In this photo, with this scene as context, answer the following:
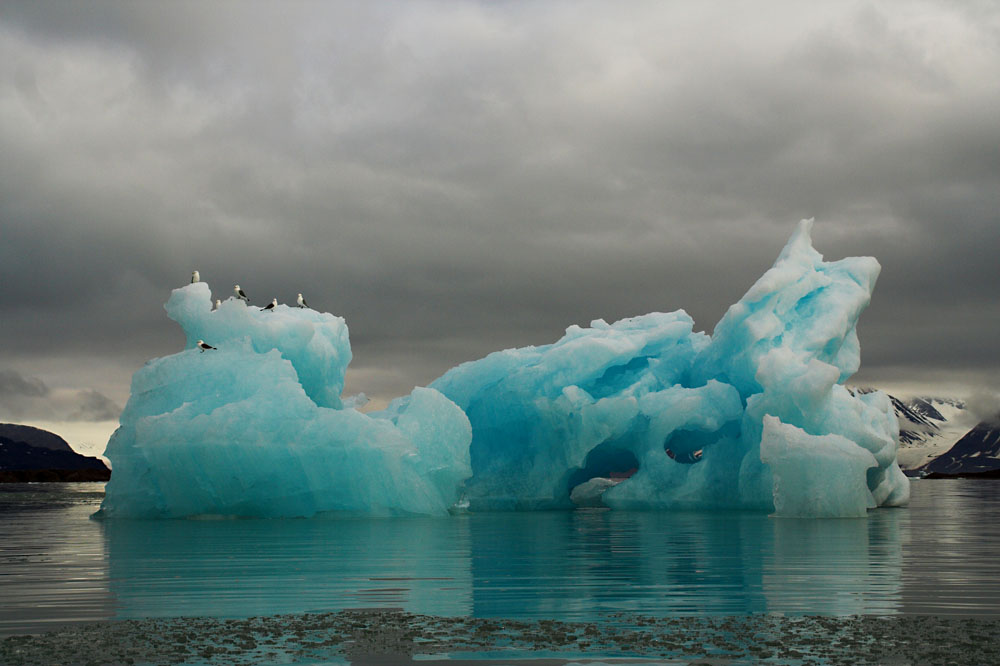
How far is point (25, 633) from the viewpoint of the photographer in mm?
8195

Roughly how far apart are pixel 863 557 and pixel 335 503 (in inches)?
567

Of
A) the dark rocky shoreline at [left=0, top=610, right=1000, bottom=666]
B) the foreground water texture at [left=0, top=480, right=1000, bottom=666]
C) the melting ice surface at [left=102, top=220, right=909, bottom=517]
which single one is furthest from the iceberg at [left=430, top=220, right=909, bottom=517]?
the dark rocky shoreline at [left=0, top=610, right=1000, bottom=666]

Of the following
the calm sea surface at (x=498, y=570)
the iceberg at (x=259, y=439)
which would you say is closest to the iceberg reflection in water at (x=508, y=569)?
the calm sea surface at (x=498, y=570)

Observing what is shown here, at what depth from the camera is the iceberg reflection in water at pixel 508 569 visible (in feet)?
32.6

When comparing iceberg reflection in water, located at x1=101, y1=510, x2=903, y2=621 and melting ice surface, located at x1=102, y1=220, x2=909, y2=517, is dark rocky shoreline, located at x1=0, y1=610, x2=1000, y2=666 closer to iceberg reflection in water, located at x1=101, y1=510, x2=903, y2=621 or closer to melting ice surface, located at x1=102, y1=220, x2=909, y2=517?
iceberg reflection in water, located at x1=101, y1=510, x2=903, y2=621

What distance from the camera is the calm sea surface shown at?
32.2 feet

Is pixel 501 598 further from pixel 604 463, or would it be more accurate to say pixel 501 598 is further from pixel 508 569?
pixel 604 463

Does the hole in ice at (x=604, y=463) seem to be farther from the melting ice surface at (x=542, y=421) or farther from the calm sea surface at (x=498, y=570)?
the calm sea surface at (x=498, y=570)

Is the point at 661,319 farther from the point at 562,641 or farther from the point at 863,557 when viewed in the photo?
the point at 562,641

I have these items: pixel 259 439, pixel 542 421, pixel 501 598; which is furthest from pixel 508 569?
pixel 542 421

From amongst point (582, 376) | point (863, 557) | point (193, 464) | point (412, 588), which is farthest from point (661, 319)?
point (412, 588)

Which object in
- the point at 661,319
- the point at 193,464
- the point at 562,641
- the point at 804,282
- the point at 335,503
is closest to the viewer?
the point at 562,641

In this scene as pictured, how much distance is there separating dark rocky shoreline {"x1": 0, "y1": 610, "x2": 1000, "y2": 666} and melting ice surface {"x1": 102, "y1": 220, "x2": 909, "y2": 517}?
52.9 feet

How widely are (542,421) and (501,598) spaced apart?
832 inches
